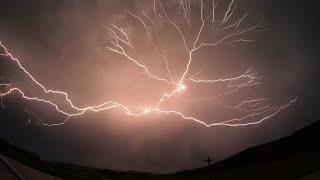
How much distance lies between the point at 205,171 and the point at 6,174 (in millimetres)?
25251

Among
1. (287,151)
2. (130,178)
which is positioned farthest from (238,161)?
(130,178)

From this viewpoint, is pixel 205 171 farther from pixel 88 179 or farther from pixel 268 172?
pixel 88 179

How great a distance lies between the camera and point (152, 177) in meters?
30.6

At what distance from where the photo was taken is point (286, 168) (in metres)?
23.9

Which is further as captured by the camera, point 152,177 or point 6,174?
point 152,177

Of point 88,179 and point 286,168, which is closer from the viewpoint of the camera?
point 286,168

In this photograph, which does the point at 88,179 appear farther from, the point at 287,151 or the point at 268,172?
the point at 287,151

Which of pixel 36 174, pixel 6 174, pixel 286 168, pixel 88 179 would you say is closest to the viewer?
pixel 6 174

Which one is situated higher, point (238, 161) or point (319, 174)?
point (238, 161)

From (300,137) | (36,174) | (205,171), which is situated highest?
(300,137)

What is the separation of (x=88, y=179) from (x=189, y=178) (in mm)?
9180

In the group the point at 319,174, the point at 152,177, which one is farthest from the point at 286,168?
the point at 152,177

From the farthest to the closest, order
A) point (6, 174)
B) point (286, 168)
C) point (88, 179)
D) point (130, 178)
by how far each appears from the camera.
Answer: point (130, 178) → point (88, 179) → point (286, 168) → point (6, 174)

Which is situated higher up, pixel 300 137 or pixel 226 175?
pixel 300 137
